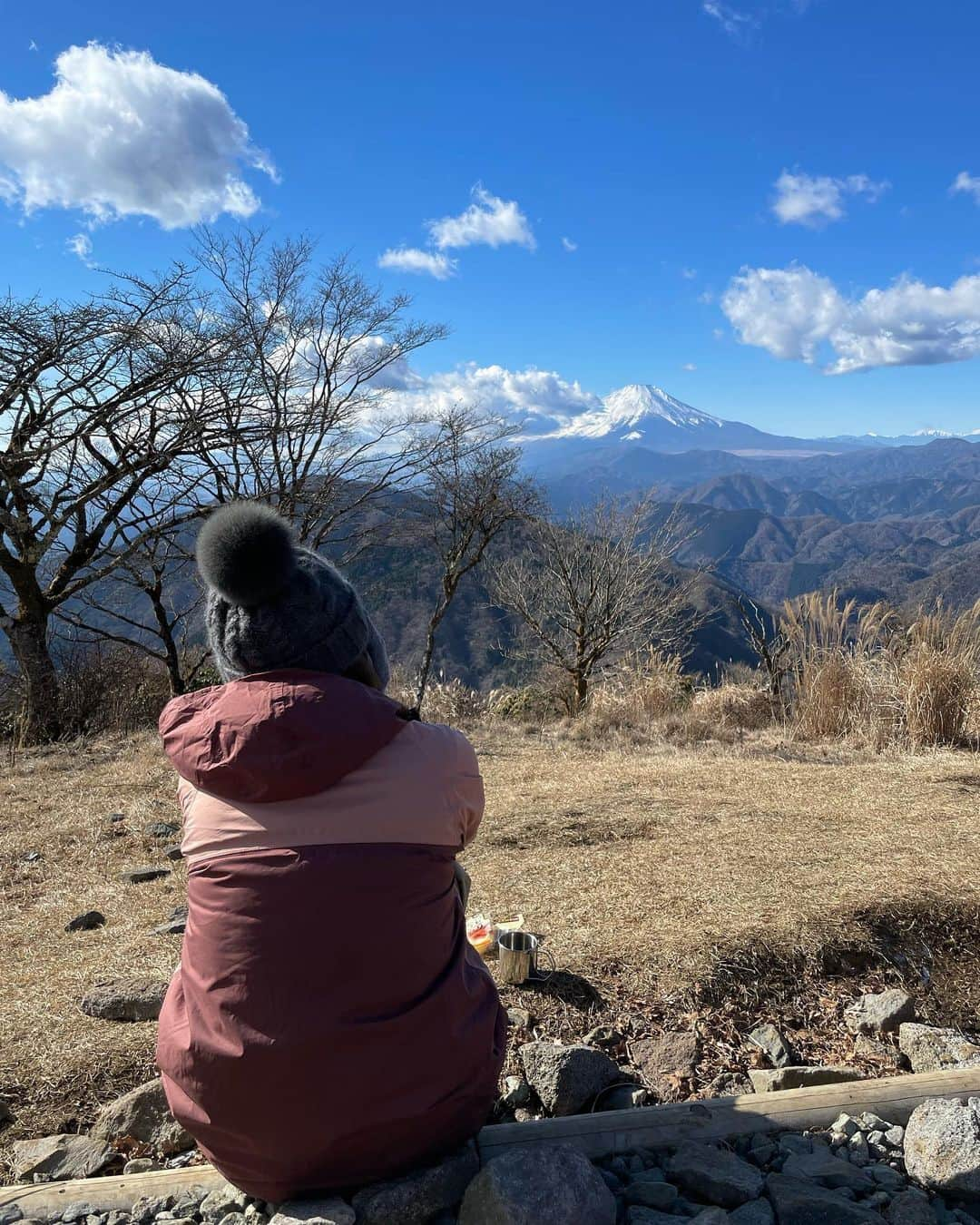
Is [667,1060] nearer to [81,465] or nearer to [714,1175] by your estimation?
[714,1175]

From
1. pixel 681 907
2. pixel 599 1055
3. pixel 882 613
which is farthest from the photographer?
pixel 882 613

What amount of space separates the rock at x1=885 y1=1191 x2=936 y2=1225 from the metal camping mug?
1.18 m

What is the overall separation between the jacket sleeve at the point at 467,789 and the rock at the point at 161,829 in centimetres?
365

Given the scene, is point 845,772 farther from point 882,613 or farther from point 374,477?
point 374,477

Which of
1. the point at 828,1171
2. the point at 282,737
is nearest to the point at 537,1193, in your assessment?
the point at 828,1171

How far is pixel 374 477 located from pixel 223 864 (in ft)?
36.5

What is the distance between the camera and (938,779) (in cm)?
504

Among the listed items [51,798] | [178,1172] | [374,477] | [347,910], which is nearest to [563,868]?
[178,1172]

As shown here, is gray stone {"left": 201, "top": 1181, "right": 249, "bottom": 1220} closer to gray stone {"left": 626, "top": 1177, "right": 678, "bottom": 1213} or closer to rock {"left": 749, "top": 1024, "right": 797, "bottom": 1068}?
gray stone {"left": 626, "top": 1177, "right": 678, "bottom": 1213}

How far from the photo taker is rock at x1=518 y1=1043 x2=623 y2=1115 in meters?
2.08

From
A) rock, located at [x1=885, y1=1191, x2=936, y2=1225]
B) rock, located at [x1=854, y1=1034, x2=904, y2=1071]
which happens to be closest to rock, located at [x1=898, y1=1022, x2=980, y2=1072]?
rock, located at [x1=854, y1=1034, x2=904, y2=1071]

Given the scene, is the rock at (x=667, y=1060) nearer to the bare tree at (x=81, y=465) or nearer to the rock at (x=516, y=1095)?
the rock at (x=516, y=1095)

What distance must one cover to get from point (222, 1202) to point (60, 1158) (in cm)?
54

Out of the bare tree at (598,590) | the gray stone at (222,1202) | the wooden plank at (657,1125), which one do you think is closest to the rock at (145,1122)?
the wooden plank at (657,1125)
